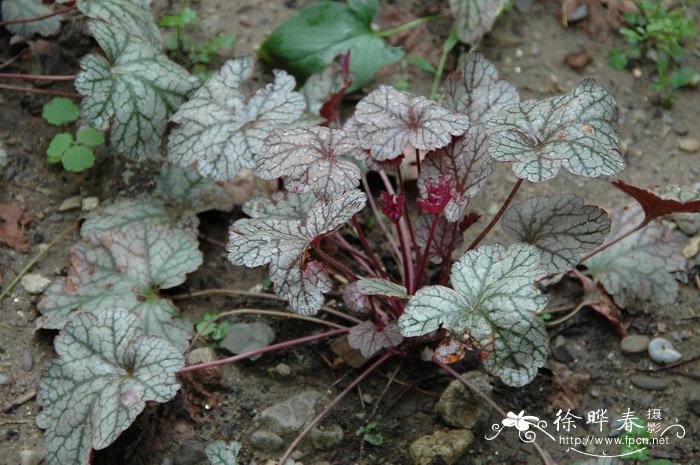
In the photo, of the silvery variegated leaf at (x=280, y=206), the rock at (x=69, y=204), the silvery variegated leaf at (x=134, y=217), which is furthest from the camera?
the rock at (x=69, y=204)

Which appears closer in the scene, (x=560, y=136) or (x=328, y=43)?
(x=560, y=136)

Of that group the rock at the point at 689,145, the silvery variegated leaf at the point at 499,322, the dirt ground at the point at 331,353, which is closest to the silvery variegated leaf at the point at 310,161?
the silvery variegated leaf at the point at 499,322

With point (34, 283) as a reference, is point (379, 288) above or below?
above

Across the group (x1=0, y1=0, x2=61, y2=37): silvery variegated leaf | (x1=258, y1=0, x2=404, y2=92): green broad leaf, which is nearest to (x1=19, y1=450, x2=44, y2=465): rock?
(x1=0, y1=0, x2=61, y2=37): silvery variegated leaf

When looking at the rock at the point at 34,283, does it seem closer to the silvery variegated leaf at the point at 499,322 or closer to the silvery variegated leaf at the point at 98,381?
the silvery variegated leaf at the point at 98,381

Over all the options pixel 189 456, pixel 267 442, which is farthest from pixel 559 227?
pixel 189 456

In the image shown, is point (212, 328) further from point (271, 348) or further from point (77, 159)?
point (77, 159)
